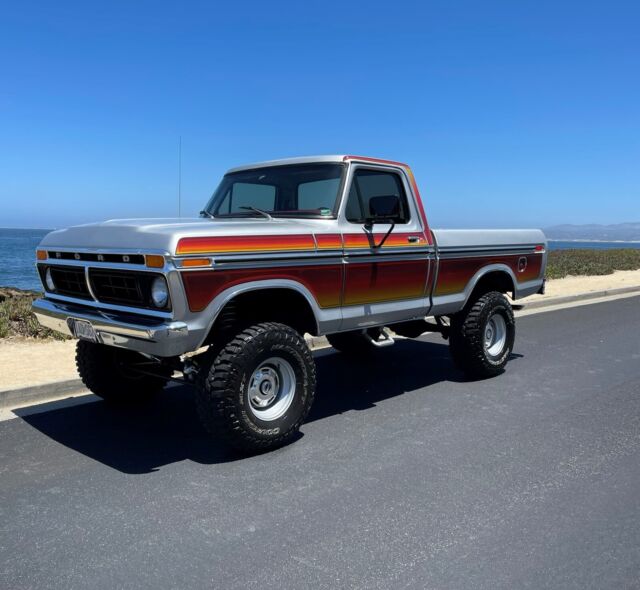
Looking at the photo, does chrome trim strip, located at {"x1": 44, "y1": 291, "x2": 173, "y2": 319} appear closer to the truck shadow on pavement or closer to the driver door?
the truck shadow on pavement

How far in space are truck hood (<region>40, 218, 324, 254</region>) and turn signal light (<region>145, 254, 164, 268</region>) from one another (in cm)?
4

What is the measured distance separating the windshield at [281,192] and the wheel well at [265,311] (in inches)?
31.8

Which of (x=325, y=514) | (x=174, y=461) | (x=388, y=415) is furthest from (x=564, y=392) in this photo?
(x=174, y=461)

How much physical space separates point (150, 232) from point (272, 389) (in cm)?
149

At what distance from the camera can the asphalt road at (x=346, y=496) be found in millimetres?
2959

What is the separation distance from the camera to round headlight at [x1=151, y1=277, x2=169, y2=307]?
399 cm

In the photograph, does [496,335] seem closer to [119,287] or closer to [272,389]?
[272,389]

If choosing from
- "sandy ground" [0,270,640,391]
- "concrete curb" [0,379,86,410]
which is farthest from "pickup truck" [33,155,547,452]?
"sandy ground" [0,270,640,391]

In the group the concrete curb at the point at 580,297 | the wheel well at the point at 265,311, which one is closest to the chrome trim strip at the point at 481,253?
the wheel well at the point at 265,311

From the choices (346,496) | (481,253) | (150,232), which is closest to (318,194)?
(150,232)

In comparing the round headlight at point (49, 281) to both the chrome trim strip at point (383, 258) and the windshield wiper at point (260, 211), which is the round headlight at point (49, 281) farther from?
the chrome trim strip at point (383, 258)

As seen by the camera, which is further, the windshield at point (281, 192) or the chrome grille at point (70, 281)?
the windshield at point (281, 192)

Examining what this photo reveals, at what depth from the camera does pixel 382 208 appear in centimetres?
522

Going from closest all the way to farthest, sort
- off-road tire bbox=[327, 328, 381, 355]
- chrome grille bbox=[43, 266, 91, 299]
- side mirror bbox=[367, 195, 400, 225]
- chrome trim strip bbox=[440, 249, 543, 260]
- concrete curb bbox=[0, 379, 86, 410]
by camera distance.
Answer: chrome grille bbox=[43, 266, 91, 299]
side mirror bbox=[367, 195, 400, 225]
concrete curb bbox=[0, 379, 86, 410]
chrome trim strip bbox=[440, 249, 543, 260]
off-road tire bbox=[327, 328, 381, 355]
